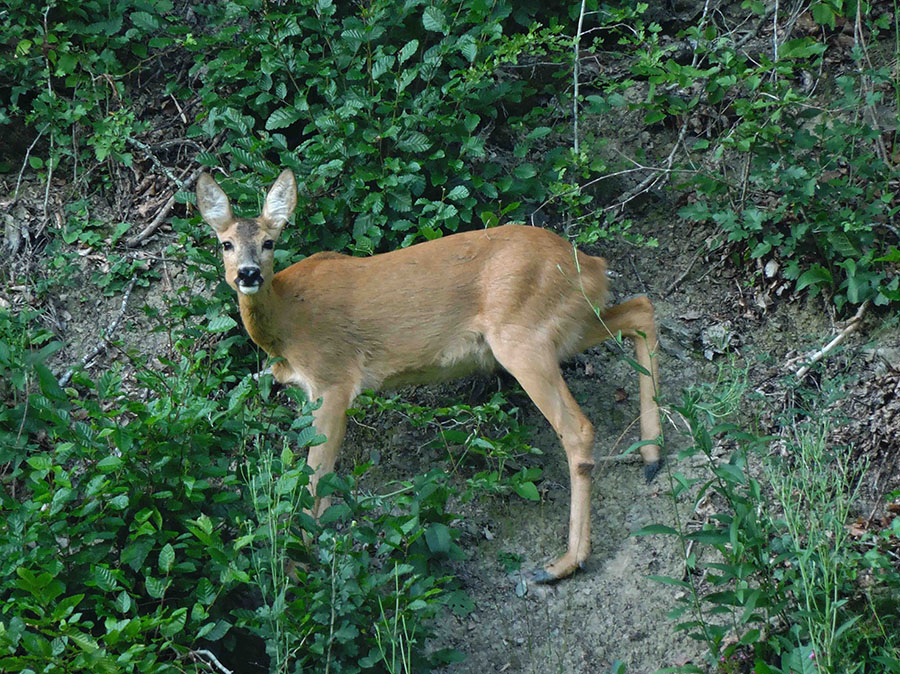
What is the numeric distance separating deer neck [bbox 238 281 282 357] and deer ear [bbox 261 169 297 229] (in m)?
0.42

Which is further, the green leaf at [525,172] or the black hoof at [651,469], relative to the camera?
the green leaf at [525,172]

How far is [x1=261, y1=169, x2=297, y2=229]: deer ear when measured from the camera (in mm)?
6961

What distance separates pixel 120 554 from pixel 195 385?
1300mm

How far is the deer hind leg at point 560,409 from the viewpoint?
656cm

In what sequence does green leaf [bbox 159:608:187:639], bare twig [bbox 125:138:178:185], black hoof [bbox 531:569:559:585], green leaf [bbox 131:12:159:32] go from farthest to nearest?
bare twig [bbox 125:138:178:185] → green leaf [bbox 131:12:159:32] → black hoof [bbox 531:569:559:585] → green leaf [bbox 159:608:187:639]

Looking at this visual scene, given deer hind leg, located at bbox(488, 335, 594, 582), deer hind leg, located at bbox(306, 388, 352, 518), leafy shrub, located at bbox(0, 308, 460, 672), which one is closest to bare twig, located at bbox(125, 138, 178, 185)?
deer hind leg, located at bbox(306, 388, 352, 518)

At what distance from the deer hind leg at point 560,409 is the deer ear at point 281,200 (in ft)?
4.83

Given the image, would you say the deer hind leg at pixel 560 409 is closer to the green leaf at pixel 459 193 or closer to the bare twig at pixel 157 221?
the green leaf at pixel 459 193

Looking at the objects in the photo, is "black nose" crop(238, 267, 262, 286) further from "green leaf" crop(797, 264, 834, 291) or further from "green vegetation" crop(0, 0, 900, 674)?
"green leaf" crop(797, 264, 834, 291)

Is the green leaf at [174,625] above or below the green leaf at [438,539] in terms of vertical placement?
above

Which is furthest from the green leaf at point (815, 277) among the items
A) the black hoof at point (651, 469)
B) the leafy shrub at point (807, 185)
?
the black hoof at point (651, 469)

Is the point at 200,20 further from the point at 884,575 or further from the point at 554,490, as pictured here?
the point at 884,575

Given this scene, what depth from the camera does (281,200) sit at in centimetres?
699

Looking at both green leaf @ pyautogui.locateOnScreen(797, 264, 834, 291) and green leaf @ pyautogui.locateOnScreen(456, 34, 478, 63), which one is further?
green leaf @ pyautogui.locateOnScreen(456, 34, 478, 63)
